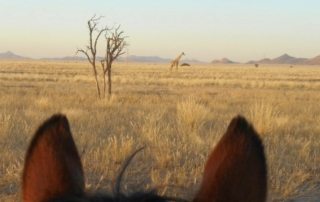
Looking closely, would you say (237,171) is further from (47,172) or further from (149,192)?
(47,172)

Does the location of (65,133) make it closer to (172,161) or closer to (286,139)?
(172,161)

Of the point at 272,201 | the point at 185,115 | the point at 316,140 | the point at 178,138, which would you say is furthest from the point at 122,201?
the point at 185,115

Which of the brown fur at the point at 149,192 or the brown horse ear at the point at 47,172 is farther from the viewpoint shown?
the brown horse ear at the point at 47,172

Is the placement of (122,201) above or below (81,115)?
above

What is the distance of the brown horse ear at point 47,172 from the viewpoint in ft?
4.83

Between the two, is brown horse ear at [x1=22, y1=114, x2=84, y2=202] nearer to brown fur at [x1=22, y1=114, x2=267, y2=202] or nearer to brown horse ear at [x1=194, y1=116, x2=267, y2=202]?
brown fur at [x1=22, y1=114, x2=267, y2=202]

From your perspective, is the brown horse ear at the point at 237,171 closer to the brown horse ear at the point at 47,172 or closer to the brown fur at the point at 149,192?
the brown fur at the point at 149,192

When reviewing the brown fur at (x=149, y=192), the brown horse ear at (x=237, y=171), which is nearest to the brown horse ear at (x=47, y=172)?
the brown fur at (x=149, y=192)

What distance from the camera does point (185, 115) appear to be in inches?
461

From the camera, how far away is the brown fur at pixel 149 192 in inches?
51.3

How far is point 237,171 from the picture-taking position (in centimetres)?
133

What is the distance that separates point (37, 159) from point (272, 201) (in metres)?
4.63

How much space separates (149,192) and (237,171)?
234 millimetres

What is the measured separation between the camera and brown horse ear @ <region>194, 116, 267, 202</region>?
4.29ft
